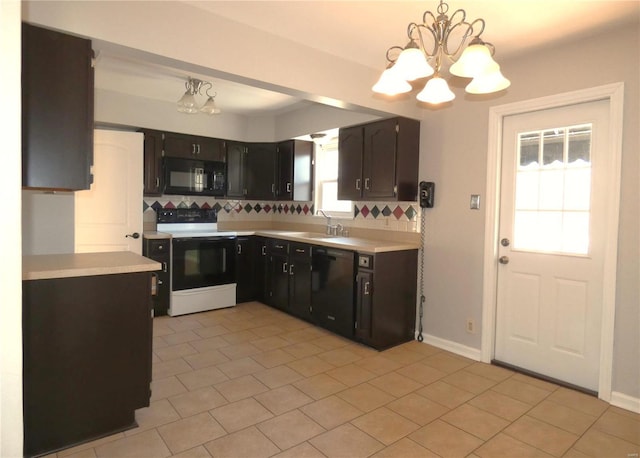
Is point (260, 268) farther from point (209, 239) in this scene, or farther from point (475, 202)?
point (475, 202)

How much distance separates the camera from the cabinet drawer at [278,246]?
14.7 ft

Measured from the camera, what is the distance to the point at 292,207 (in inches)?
217

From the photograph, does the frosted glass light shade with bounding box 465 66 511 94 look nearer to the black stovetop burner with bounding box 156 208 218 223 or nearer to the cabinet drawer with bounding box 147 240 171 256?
the cabinet drawer with bounding box 147 240 171 256

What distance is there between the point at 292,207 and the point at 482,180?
287 centimetres

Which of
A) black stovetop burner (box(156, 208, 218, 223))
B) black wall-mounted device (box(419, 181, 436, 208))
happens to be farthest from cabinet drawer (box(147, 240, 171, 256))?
black wall-mounted device (box(419, 181, 436, 208))

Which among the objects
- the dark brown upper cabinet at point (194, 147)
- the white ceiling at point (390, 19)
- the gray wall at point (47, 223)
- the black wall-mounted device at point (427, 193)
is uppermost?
the white ceiling at point (390, 19)

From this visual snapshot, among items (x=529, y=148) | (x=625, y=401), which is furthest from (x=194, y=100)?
(x=625, y=401)

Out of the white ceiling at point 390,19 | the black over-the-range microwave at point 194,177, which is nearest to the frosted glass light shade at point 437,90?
the white ceiling at point 390,19

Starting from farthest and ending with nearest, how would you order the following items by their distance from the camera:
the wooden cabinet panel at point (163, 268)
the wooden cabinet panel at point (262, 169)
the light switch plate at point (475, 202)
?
1. the wooden cabinet panel at point (262, 169)
2. the wooden cabinet panel at point (163, 268)
3. the light switch plate at point (475, 202)

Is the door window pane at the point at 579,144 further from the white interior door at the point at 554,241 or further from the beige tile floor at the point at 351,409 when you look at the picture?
the beige tile floor at the point at 351,409

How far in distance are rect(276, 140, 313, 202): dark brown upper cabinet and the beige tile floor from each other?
215cm

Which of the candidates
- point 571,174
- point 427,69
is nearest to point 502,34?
point 571,174

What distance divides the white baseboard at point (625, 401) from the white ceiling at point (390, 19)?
7.85 ft

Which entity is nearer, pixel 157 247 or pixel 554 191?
pixel 554 191
